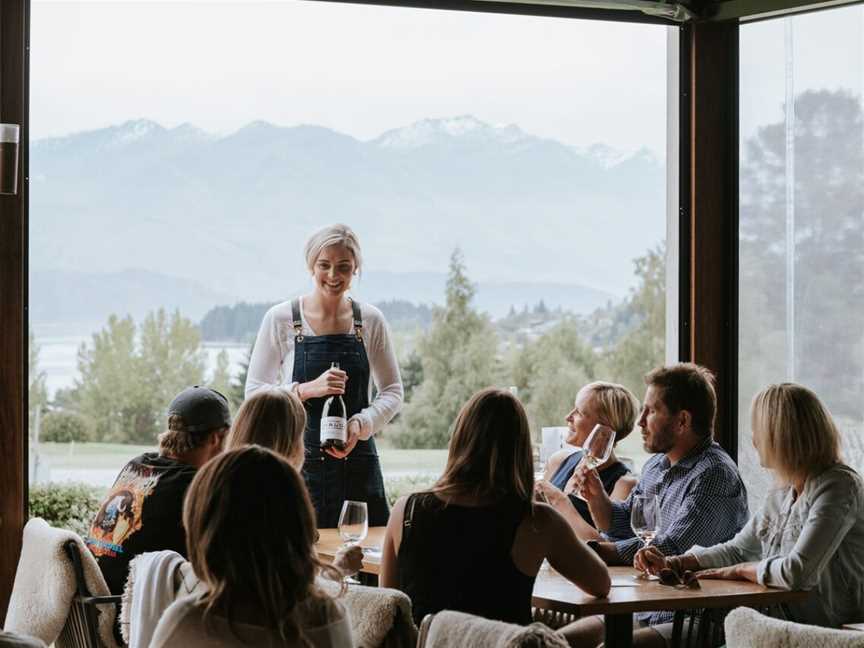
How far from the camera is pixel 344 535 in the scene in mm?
3406

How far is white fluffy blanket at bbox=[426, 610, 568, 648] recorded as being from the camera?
7.06 feet

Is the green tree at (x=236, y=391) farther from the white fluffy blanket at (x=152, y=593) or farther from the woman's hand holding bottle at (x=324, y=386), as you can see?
the white fluffy blanket at (x=152, y=593)

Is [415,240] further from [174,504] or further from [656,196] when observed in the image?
[174,504]

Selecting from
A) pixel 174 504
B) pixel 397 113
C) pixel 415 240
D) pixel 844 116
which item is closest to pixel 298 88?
pixel 397 113

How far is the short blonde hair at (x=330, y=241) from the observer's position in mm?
4875

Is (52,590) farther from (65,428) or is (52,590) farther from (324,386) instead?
(65,428)

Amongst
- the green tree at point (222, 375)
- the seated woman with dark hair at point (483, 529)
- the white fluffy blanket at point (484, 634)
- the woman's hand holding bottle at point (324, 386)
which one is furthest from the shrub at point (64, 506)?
the white fluffy blanket at point (484, 634)

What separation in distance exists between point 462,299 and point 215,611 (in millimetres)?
6641

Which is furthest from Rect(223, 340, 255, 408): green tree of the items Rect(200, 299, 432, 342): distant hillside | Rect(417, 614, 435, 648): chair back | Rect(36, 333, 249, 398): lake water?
Rect(417, 614, 435, 648): chair back

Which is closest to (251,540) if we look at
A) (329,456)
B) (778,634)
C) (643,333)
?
(778,634)

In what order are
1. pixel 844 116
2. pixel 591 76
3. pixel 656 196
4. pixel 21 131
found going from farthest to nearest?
pixel 656 196 < pixel 591 76 < pixel 844 116 < pixel 21 131

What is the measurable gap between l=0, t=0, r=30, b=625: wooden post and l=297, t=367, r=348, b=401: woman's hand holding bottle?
1.09 meters

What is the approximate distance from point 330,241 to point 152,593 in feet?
7.15

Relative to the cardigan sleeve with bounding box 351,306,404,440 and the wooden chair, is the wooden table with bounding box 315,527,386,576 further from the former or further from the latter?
the wooden chair
